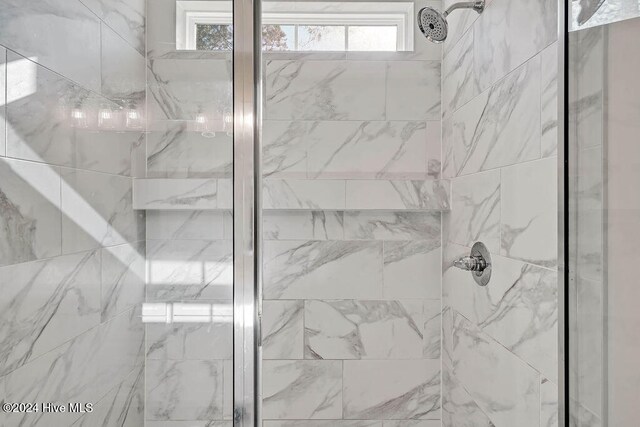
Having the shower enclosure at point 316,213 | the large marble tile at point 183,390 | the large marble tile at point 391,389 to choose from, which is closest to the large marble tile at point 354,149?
the shower enclosure at point 316,213

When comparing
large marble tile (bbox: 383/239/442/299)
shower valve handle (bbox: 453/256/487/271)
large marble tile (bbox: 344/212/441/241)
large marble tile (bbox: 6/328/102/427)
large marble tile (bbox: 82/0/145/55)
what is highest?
large marble tile (bbox: 82/0/145/55)

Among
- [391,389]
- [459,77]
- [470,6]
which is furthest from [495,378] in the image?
[470,6]

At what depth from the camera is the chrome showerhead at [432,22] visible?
53.3 inches

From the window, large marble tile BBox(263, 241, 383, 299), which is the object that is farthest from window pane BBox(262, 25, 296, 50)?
large marble tile BBox(263, 241, 383, 299)

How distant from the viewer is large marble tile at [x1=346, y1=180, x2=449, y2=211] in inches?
66.7

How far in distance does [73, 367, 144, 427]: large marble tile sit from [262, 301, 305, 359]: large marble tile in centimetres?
136

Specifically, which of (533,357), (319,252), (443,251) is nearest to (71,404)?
(533,357)

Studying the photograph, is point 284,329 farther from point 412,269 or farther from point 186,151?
point 186,151

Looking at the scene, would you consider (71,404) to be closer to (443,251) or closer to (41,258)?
(41,258)

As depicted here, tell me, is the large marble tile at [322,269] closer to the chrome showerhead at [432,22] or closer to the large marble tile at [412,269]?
the large marble tile at [412,269]

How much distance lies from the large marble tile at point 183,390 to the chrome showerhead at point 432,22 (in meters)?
1.14

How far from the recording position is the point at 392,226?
1793 millimetres

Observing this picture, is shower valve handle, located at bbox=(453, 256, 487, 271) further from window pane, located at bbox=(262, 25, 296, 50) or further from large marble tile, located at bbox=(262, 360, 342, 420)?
window pane, located at bbox=(262, 25, 296, 50)

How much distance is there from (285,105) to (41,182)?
5.08 ft
